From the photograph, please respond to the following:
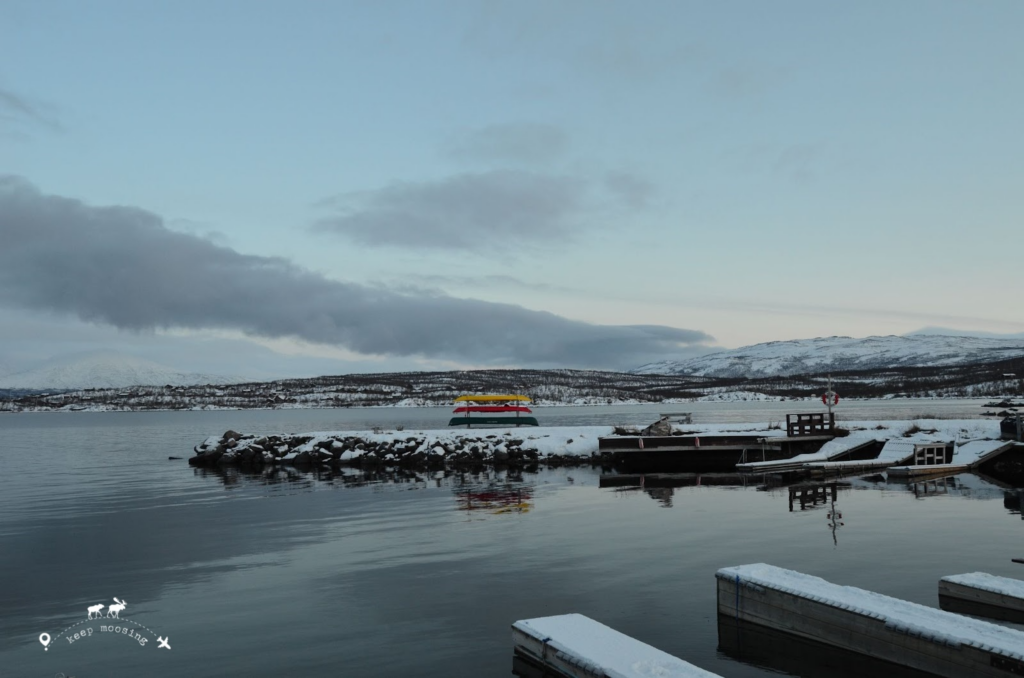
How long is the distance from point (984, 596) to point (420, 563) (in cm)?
1220

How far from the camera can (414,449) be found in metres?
48.4

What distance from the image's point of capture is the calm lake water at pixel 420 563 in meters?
12.8

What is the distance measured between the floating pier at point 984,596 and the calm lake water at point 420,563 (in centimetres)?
41

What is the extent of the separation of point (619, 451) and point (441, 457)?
11.2 m

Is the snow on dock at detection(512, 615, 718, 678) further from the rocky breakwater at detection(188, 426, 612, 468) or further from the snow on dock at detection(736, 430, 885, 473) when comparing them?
the rocky breakwater at detection(188, 426, 612, 468)

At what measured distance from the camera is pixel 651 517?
85.1 feet

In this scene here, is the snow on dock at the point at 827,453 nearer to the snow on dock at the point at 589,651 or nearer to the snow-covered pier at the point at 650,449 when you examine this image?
the snow-covered pier at the point at 650,449

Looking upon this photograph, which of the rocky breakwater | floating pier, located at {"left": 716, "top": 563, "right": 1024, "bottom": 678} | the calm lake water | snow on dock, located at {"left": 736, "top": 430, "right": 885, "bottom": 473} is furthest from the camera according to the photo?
the rocky breakwater

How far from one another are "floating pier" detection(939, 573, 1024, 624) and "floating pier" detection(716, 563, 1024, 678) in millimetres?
2153

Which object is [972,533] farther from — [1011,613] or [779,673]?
[779,673]

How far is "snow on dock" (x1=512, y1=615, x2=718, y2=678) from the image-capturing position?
32.1ft

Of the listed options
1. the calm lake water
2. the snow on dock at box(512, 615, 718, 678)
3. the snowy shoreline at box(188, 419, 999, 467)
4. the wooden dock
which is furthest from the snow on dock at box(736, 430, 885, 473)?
the snow on dock at box(512, 615, 718, 678)

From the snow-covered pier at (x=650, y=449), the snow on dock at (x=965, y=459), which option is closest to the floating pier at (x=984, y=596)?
the snow on dock at (x=965, y=459)

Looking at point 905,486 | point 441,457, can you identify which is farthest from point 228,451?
point 905,486
